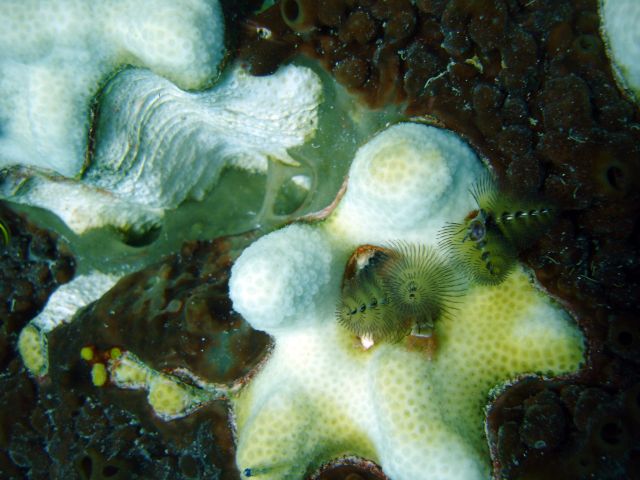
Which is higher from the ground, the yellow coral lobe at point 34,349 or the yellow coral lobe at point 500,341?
the yellow coral lobe at point 500,341

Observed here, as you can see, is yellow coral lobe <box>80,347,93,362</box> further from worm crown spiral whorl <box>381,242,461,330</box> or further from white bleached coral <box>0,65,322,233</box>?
worm crown spiral whorl <box>381,242,461,330</box>

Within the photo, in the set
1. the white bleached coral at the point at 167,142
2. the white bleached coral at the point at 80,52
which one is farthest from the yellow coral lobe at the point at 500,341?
the white bleached coral at the point at 80,52

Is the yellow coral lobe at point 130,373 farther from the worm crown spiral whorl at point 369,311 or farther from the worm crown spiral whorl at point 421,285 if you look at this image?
the worm crown spiral whorl at point 421,285

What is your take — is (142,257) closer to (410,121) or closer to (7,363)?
(7,363)

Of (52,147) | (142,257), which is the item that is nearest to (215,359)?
(142,257)

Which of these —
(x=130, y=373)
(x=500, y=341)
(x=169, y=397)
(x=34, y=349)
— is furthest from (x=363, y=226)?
(x=34, y=349)

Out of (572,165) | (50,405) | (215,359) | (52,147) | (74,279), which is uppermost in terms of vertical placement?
(572,165)
